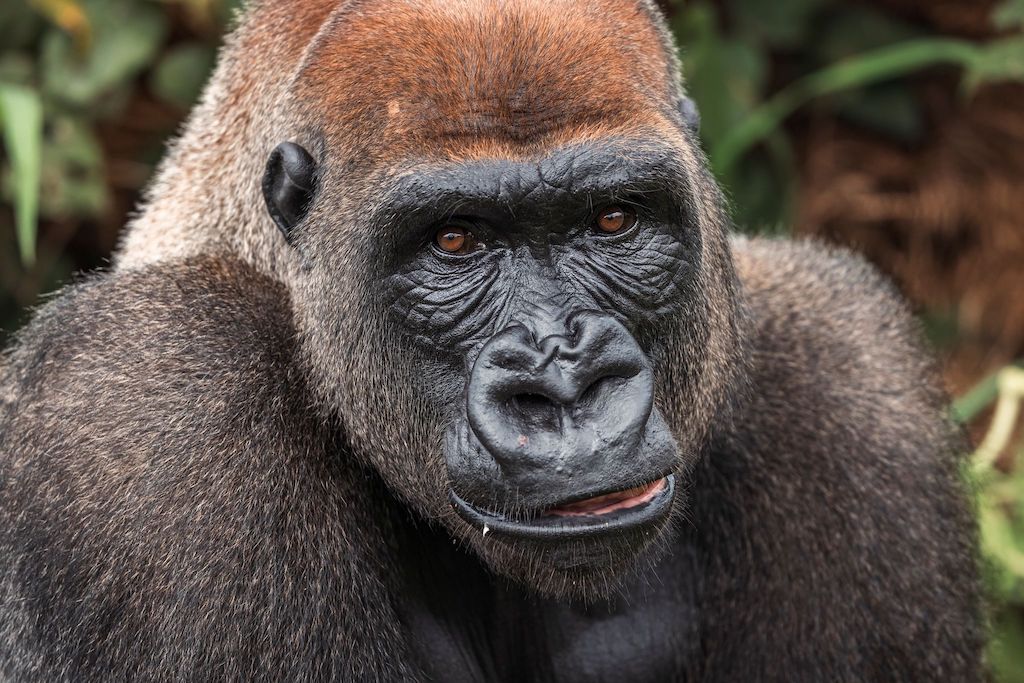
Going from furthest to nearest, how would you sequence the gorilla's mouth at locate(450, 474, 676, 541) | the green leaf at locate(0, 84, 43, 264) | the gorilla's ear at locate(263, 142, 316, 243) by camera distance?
the green leaf at locate(0, 84, 43, 264)
the gorilla's ear at locate(263, 142, 316, 243)
the gorilla's mouth at locate(450, 474, 676, 541)

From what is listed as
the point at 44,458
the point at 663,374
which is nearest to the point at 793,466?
the point at 663,374

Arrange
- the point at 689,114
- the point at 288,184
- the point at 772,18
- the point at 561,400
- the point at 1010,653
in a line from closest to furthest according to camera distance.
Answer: the point at 561,400 → the point at 288,184 → the point at 689,114 → the point at 1010,653 → the point at 772,18

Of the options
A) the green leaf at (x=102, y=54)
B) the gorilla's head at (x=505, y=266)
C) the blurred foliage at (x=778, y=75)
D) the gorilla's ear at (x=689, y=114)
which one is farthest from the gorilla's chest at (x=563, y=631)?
the green leaf at (x=102, y=54)

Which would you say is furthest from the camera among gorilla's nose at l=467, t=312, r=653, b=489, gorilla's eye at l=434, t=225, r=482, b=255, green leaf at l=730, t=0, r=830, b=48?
green leaf at l=730, t=0, r=830, b=48

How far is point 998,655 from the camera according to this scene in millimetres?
5875

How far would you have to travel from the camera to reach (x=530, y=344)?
311 centimetres

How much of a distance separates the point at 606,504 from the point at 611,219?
0.73 m

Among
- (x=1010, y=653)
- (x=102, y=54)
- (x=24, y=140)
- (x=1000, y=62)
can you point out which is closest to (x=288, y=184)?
(x=24, y=140)

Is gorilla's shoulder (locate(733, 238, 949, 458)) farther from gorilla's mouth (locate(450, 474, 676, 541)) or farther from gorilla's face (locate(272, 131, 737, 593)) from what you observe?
gorilla's mouth (locate(450, 474, 676, 541))

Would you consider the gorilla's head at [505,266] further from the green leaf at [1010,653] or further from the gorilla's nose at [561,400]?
the green leaf at [1010,653]

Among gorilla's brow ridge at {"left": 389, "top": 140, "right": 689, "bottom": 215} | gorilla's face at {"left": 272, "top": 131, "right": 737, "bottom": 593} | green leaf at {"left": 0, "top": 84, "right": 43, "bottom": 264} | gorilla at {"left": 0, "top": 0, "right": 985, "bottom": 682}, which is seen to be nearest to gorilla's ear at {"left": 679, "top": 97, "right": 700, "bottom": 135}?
gorilla at {"left": 0, "top": 0, "right": 985, "bottom": 682}

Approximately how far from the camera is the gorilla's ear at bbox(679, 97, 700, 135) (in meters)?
3.87

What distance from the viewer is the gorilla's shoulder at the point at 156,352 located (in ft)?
11.3

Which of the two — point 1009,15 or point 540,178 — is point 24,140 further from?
point 1009,15
